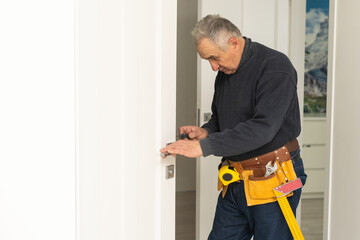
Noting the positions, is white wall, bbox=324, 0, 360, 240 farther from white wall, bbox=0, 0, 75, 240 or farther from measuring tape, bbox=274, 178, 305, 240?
white wall, bbox=0, 0, 75, 240

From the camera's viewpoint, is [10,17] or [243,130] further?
[243,130]

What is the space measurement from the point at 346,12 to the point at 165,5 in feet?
3.81

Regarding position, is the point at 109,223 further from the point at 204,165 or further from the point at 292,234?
the point at 204,165

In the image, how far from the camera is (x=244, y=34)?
3.14 m

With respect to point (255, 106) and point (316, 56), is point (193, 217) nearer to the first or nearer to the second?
point (316, 56)

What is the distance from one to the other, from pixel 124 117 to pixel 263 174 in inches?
34.2

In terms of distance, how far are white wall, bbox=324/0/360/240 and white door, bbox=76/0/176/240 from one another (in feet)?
3.38

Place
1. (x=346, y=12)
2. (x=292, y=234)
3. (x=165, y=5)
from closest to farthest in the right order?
1. (x=165, y=5)
2. (x=292, y=234)
3. (x=346, y=12)

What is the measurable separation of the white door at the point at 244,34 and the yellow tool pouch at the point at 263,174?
3.38 ft

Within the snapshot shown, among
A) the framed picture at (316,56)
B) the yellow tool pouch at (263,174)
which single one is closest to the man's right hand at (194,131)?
the yellow tool pouch at (263,174)

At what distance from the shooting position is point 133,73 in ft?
4.76

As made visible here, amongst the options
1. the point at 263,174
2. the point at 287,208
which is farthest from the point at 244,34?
the point at 287,208

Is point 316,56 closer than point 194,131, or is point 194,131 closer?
point 194,131

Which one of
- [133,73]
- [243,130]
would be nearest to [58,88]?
[133,73]
